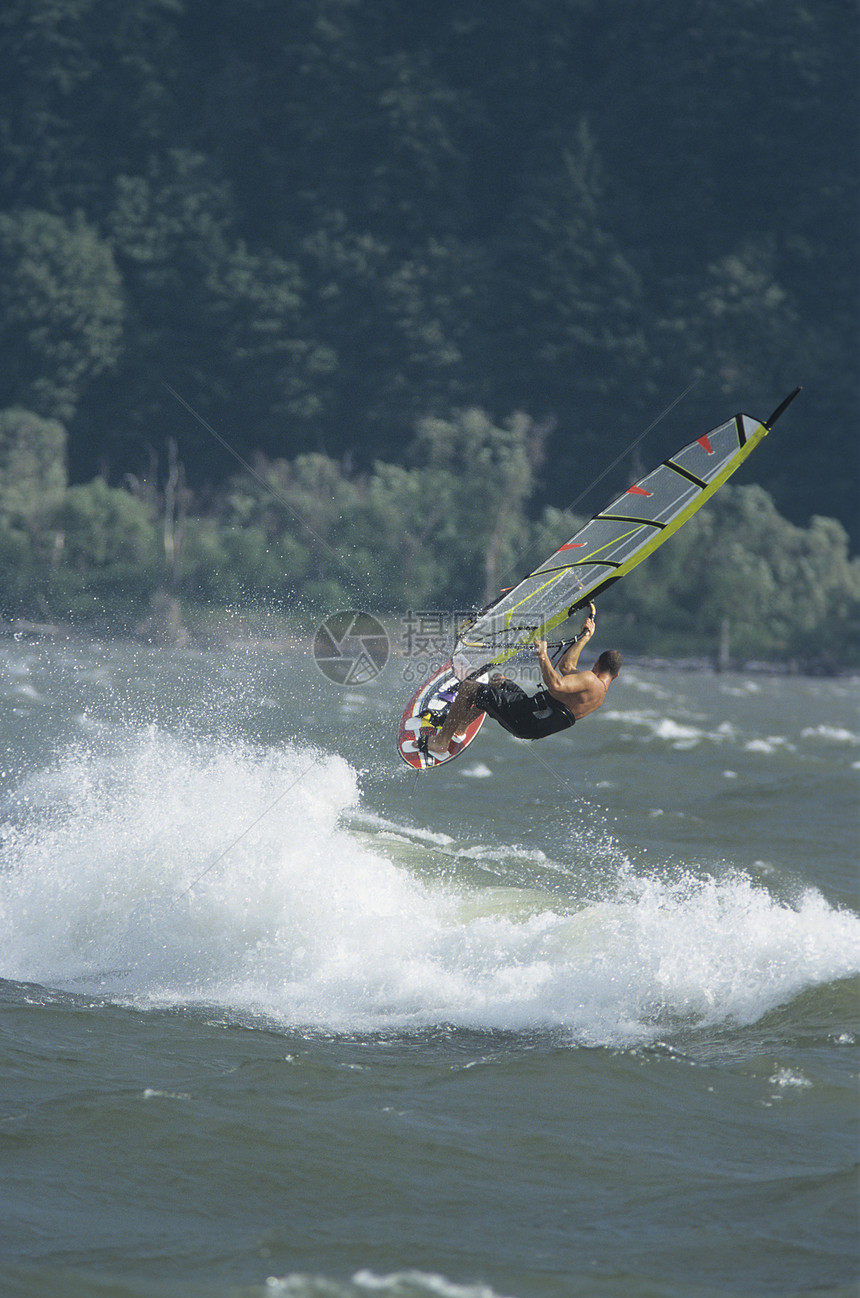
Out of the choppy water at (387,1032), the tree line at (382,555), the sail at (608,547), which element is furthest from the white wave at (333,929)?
the tree line at (382,555)

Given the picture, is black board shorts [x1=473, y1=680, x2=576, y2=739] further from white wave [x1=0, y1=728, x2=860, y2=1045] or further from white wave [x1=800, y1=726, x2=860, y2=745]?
white wave [x1=800, y1=726, x2=860, y2=745]

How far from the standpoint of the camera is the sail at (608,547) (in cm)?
938

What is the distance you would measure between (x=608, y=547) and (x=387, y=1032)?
489 centimetres

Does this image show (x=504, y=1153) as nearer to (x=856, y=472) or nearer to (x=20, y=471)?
(x=20, y=471)

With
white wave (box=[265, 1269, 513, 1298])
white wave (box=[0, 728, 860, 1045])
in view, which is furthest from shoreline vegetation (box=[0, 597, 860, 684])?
white wave (box=[265, 1269, 513, 1298])

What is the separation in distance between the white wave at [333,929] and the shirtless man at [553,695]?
4.76 feet

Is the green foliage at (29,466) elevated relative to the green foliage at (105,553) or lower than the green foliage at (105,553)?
elevated

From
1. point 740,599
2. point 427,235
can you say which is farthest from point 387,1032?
point 427,235

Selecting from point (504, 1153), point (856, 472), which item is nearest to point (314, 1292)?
point (504, 1153)

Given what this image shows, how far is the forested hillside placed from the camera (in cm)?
5241

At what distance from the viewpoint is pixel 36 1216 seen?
185 inches

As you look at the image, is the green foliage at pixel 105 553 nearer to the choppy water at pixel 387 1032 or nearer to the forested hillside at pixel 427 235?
the forested hillside at pixel 427 235

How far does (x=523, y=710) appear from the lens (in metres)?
8.20

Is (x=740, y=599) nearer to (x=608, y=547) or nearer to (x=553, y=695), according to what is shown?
(x=608, y=547)
